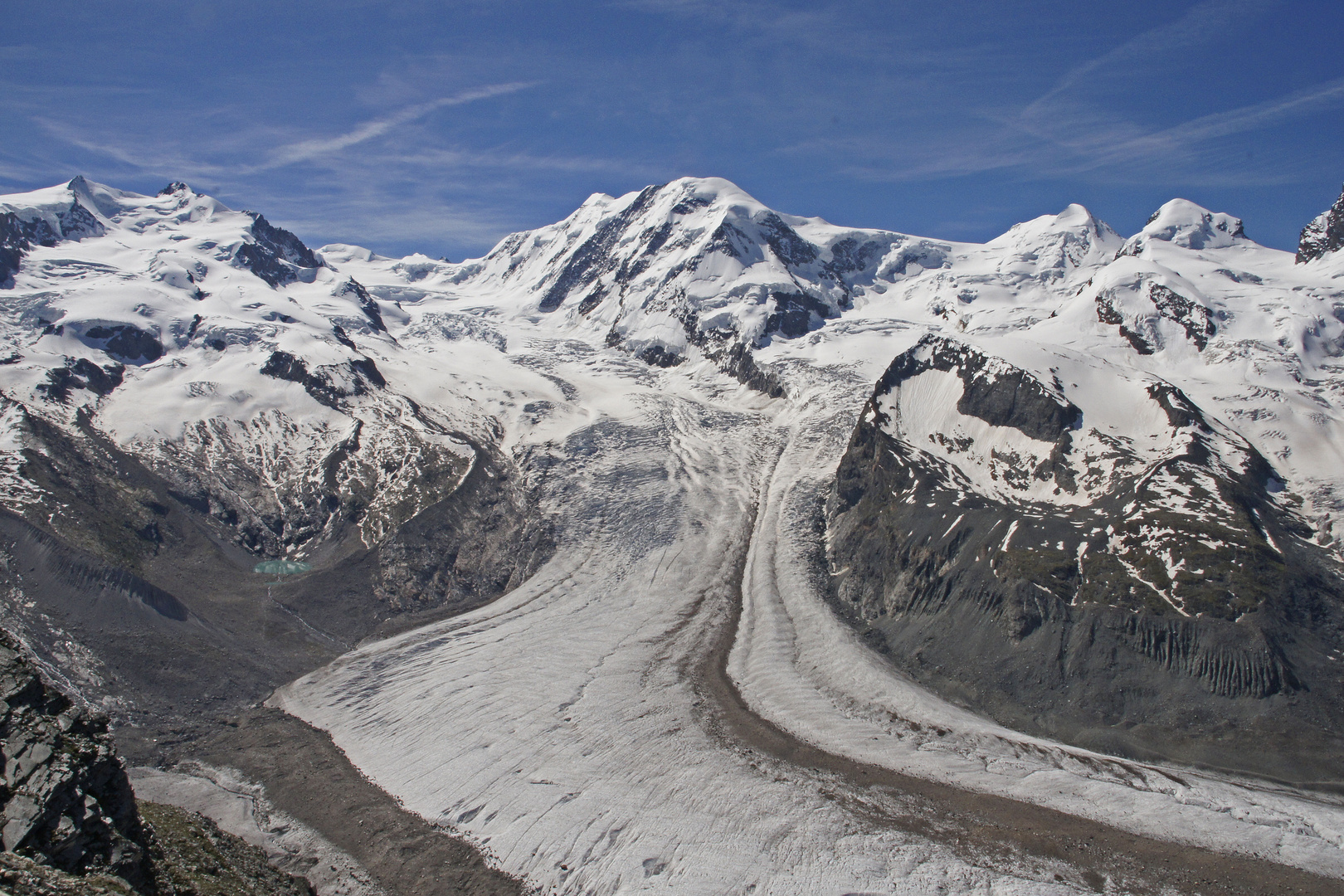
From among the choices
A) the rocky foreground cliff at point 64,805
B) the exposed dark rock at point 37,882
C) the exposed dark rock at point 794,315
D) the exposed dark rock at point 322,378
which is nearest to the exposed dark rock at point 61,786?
the rocky foreground cliff at point 64,805

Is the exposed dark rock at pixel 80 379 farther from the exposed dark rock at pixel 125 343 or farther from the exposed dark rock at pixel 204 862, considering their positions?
the exposed dark rock at pixel 204 862

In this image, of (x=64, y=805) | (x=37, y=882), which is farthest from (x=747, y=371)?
(x=37, y=882)

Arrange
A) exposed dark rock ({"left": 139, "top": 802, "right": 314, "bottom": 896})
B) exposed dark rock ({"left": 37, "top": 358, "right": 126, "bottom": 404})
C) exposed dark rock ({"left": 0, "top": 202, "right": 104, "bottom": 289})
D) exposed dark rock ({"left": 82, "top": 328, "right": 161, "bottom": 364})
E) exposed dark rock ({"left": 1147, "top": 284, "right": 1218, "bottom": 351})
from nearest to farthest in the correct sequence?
exposed dark rock ({"left": 139, "top": 802, "right": 314, "bottom": 896})
exposed dark rock ({"left": 37, "top": 358, "right": 126, "bottom": 404})
exposed dark rock ({"left": 1147, "top": 284, "right": 1218, "bottom": 351})
exposed dark rock ({"left": 82, "top": 328, "right": 161, "bottom": 364})
exposed dark rock ({"left": 0, "top": 202, "right": 104, "bottom": 289})

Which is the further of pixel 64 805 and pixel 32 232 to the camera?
pixel 32 232

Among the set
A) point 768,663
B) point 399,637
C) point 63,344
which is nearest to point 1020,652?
point 768,663

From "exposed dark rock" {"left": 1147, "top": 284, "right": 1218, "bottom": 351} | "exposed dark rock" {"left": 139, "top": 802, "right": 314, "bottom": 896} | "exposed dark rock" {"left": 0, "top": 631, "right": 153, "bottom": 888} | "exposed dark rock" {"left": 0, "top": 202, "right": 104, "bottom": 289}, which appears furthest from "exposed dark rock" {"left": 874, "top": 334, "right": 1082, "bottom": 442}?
"exposed dark rock" {"left": 0, "top": 202, "right": 104, "bottom": 289}

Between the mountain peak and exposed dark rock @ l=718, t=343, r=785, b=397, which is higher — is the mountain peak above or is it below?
above

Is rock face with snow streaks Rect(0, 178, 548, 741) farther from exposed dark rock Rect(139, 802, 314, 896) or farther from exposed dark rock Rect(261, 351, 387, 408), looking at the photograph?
exposed dark rock Rect(139, 802, 314, 896)

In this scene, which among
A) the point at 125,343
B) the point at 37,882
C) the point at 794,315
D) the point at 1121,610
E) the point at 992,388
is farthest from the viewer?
the point at 794,315

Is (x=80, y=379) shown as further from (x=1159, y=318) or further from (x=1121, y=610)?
(x=1159, y=318)
